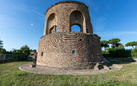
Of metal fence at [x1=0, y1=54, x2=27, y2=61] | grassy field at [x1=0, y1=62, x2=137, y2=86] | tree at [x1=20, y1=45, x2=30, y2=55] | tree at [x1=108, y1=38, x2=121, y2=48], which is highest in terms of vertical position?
tree at [x1=108, y1=38, x2=121, y2=48]

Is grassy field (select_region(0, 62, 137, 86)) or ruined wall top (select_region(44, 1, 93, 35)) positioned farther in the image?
ruined wall top (select_region(44, 1, 93, 35))

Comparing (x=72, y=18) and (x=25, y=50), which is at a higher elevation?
(x=72, y=18)

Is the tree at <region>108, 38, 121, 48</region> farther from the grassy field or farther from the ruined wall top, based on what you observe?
the grassy field

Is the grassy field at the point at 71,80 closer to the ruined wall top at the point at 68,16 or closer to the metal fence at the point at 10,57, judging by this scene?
the ruined wall top at the point at 68,16

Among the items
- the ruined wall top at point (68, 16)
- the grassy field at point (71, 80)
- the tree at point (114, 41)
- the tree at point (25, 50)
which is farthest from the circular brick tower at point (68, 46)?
the tree at point (114, 41)

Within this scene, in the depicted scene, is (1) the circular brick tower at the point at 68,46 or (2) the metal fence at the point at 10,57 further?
(2) the metal fence at the point at 10,57

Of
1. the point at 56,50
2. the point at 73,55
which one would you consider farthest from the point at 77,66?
the point at 56,50

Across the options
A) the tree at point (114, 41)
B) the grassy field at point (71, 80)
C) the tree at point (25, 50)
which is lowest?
the grassy field at point (71, 80)

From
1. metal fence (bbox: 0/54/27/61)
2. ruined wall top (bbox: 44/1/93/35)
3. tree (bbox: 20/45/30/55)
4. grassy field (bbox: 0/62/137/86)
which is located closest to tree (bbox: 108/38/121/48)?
ruined wall top (bbox: 44/1/93/35)

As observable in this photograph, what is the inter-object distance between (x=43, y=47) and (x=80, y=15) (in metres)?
7.92

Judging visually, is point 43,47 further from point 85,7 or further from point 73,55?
point 85,7

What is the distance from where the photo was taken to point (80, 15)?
1116cm

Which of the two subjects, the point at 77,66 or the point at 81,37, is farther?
the point at 81,37

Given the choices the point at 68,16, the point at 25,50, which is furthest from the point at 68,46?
the point at 25,50
